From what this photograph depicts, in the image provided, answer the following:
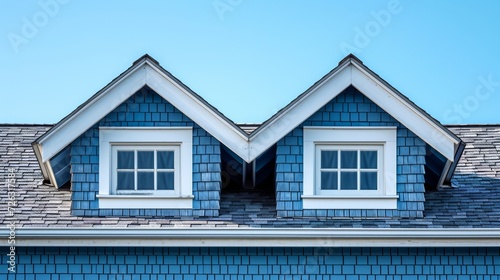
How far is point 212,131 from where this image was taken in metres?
9.99

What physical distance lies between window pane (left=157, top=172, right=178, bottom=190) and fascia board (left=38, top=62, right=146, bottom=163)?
1.22 meters

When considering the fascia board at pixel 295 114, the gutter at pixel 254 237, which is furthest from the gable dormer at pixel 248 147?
the gutter at pixel 254 237

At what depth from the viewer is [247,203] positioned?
10.6 m

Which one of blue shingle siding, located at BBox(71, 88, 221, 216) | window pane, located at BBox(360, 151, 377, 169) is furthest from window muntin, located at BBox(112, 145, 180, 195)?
window pane, located at BBox(360, 151, 377, 169)

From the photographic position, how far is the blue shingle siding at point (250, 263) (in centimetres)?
977

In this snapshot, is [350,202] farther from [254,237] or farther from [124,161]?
[124,161]

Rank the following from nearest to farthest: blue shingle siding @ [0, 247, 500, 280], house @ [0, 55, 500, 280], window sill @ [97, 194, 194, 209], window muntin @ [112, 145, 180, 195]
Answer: house @ [0, 55, 500, 280]
blue shingle siding @ [0, 247, 500, 280]
window sill @ [97, 194, 194, 209]
window muntin @ [112, 145, 180, 195]

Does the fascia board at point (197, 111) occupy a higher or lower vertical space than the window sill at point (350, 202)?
higher

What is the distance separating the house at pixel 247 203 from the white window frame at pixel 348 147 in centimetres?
1

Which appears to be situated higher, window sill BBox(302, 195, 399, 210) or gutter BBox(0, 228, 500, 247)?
window sill BBox(302, 195, 399, 210)

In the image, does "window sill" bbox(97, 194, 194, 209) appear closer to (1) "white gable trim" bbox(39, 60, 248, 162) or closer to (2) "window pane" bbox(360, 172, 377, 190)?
(1) "white gable trim" bbox(39, 60, 248, 162)

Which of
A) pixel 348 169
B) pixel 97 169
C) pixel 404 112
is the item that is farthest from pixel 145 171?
pixel 404 112

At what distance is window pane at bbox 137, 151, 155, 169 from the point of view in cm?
1023

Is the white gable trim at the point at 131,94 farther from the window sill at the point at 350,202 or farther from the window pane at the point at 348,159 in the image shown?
the window pane at the point at 348,159
